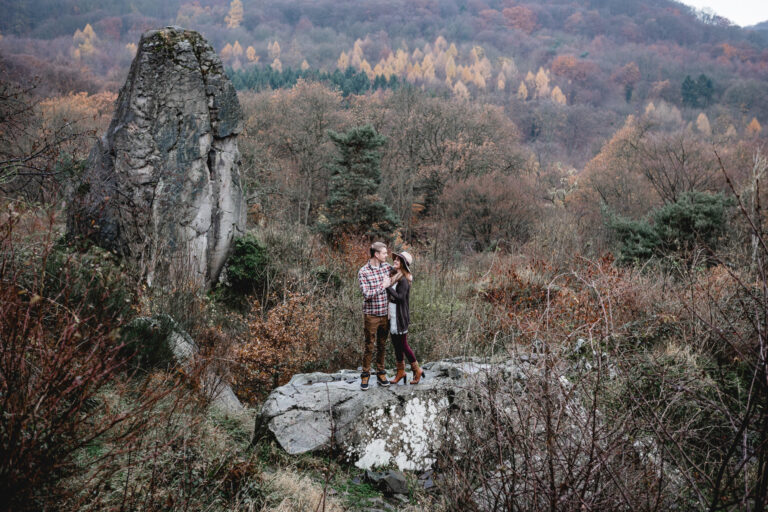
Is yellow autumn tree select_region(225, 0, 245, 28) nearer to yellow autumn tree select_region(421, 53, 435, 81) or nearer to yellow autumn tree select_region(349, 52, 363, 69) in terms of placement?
yellow autumn tree select_region(349, 52, 363, 69)

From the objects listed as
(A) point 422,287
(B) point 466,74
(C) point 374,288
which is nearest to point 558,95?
(B) point 466,74

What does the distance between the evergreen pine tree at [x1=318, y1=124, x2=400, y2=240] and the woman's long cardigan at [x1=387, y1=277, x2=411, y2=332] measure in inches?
499

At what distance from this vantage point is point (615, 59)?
268 feet

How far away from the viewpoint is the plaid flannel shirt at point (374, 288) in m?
5.04

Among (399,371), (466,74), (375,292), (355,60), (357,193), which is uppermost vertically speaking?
(355,60)

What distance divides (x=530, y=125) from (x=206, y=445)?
5839 cm

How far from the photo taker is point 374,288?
5.04m

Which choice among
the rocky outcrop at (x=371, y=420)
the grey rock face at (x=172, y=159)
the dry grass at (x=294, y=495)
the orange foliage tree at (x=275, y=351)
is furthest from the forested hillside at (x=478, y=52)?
the dry grass at (x=294, y=495)

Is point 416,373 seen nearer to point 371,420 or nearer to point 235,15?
point 371,420

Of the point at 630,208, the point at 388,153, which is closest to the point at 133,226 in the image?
the point at 388,153

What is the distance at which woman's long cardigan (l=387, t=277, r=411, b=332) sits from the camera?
16.8 ft

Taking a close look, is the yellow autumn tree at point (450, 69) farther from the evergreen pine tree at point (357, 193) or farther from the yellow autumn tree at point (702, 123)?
the evergreen pine tree at point (357, 193)

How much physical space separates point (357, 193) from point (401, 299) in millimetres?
Answer: 13620

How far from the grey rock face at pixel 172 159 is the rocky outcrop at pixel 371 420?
20.5 ft
